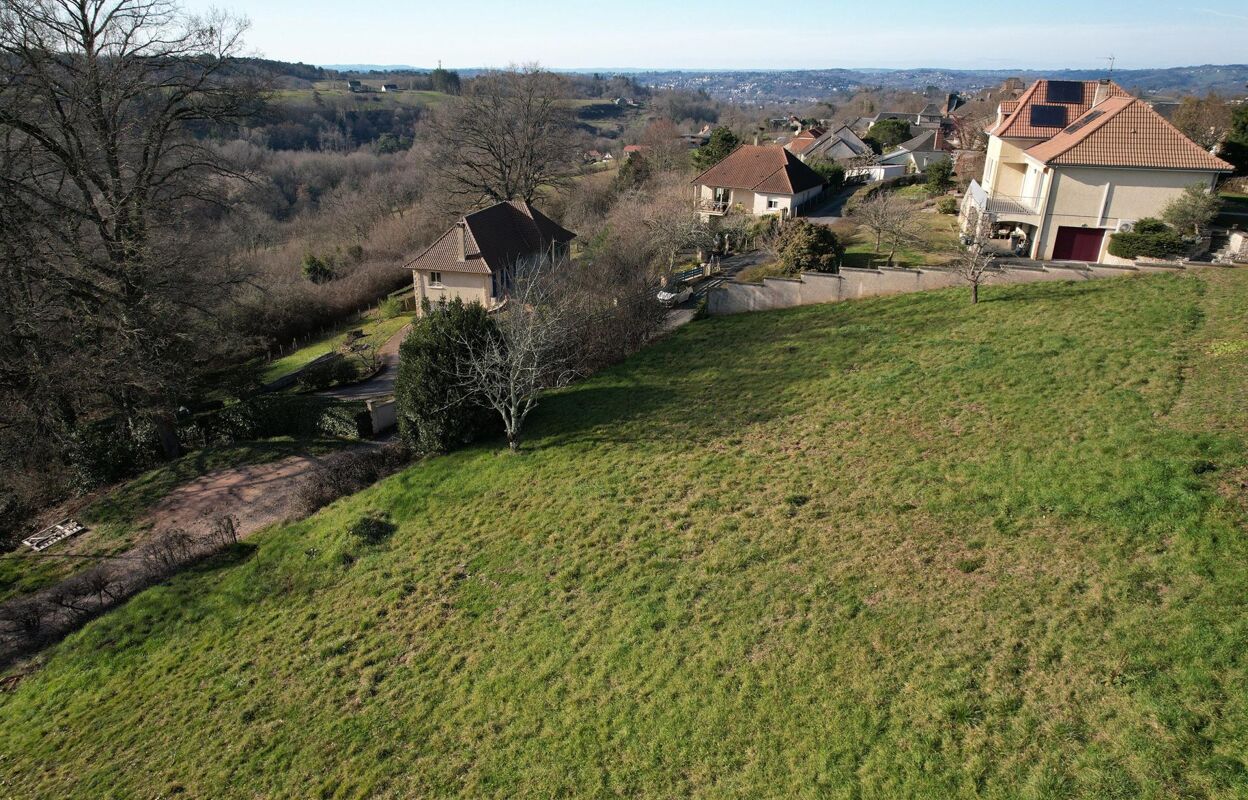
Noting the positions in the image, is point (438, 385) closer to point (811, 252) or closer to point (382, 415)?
point (382, 415)

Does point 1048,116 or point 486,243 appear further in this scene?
point 486,243

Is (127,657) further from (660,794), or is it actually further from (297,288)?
(297,288)

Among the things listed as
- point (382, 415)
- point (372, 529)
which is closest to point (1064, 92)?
point (382, 415)

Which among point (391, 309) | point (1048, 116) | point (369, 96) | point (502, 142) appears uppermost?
point (369, 96)

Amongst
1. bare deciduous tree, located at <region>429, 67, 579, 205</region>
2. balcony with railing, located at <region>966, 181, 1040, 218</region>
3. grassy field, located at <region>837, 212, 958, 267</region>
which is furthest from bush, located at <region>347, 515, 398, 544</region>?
bare deciduous tree, located at <region>429, 67, 579, 205</region>

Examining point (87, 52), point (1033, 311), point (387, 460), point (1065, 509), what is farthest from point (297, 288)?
point (1065, 509)

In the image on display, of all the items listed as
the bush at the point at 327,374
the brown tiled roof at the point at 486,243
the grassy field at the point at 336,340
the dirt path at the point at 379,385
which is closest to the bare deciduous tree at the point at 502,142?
the brown tiled roof at the point at 486,243
